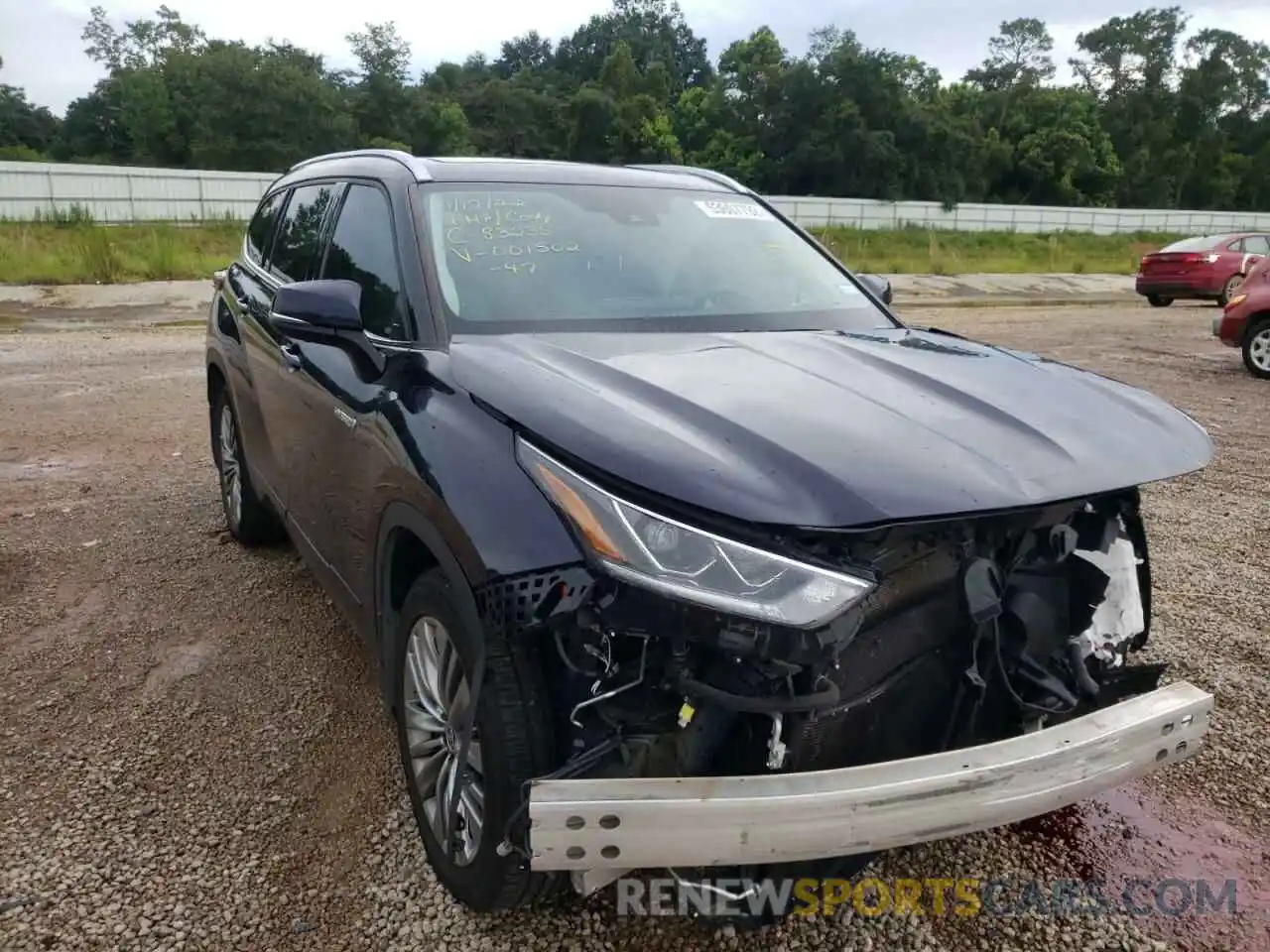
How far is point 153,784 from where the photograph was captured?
299 centimetres

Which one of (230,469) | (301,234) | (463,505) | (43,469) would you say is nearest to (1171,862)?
(463,505)

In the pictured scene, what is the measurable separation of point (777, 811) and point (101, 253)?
2106cm

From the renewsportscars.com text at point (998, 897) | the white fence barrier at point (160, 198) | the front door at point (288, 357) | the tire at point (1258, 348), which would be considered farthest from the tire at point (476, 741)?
the white fence barrier at point (160, 198)

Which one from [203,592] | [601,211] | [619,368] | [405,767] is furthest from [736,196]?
[203,592]

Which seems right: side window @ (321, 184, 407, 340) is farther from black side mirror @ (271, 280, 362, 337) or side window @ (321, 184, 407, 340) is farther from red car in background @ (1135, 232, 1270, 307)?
red car in background @ (1135, 232, 1270, 307)

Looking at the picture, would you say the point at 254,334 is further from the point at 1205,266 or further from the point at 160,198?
the point at 160,198

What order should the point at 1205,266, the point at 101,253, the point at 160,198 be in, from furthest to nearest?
the point at 160,198 → the point at 1205,266 → the point at 101,253

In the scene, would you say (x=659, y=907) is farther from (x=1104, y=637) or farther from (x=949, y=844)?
(x=1104, y=637)

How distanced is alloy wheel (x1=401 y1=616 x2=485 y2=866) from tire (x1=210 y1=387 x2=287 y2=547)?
7.26 feet

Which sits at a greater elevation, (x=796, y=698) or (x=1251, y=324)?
(x=796, y=698)

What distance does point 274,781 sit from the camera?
3.02 meters

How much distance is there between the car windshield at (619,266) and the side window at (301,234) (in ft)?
2.68

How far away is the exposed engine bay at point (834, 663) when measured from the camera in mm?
1896

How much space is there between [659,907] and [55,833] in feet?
5.46
